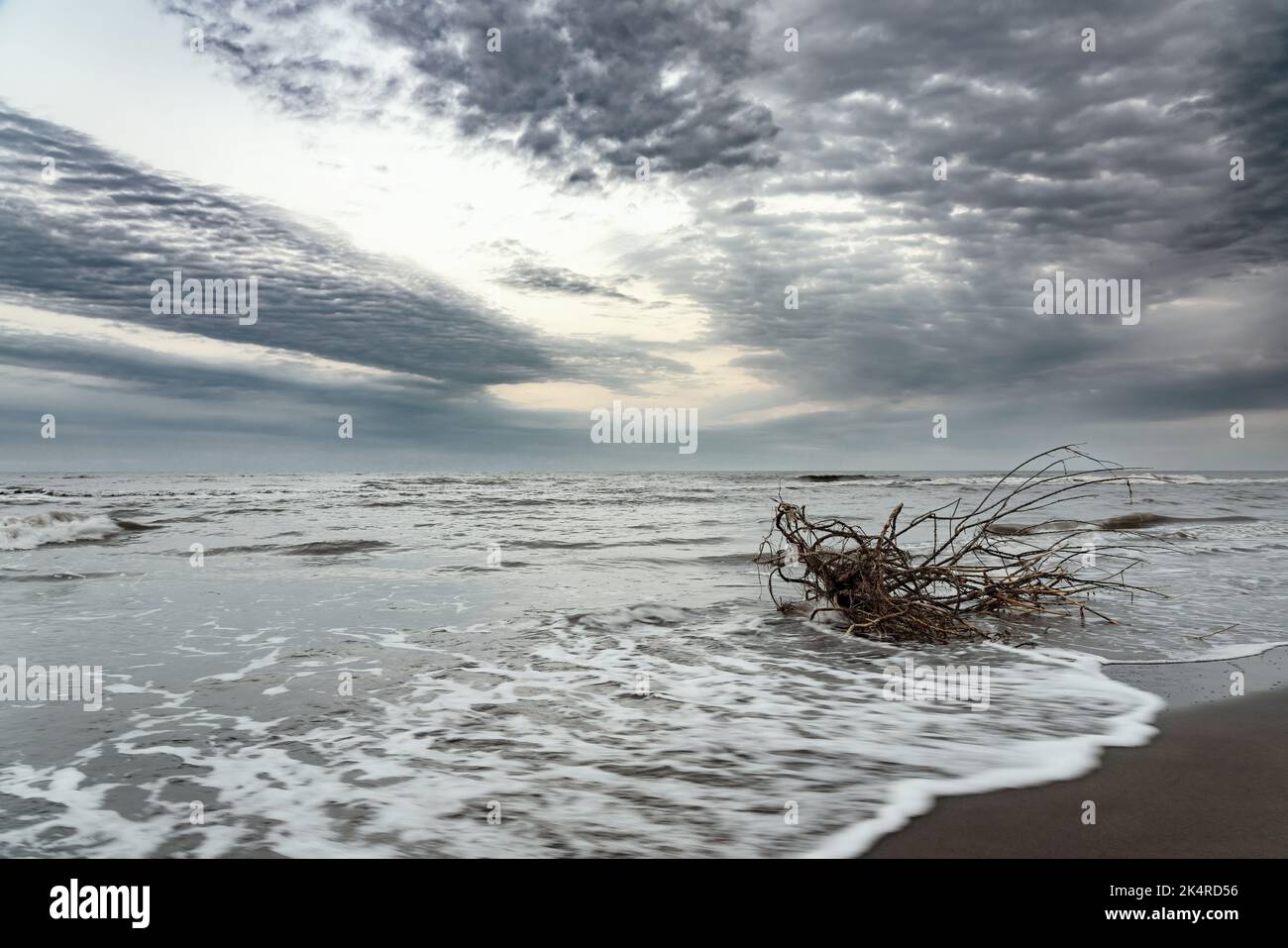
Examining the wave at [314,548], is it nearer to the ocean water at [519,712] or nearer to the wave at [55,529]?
Answer: the ocean water at [519,712]

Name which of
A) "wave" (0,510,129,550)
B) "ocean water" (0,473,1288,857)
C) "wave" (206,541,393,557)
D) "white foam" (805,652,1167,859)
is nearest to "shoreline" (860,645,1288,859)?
"white foam" (805,652,1167,859)

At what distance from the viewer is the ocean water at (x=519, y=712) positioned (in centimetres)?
269

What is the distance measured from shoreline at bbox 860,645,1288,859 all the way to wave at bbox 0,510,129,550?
15.9 meters

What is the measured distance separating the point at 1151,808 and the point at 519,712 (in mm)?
3011

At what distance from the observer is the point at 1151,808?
2719 mm

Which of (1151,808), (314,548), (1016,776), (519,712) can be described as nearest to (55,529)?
(314,548)

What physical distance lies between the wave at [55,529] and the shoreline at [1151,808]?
626 inches

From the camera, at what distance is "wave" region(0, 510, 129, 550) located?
13.3 metres

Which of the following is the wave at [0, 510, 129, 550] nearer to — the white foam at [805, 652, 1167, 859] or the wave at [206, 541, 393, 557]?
the wave at [206, 541, 393, 557]

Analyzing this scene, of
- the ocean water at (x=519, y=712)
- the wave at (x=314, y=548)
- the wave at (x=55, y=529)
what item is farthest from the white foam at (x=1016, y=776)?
→ the wave at (x=55, y=529)

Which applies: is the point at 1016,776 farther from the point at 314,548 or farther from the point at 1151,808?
the point at 314,548

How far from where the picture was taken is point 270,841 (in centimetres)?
255

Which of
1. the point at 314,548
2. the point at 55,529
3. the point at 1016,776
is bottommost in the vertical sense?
the point at 1016,776
